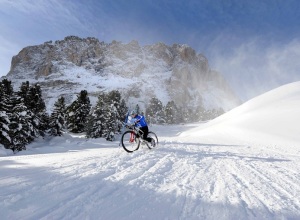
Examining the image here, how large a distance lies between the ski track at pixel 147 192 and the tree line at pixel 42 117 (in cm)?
1112

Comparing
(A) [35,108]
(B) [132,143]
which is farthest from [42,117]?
(B) [132,143]

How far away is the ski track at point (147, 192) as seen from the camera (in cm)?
398

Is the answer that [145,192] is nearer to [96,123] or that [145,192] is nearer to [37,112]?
[96,123]

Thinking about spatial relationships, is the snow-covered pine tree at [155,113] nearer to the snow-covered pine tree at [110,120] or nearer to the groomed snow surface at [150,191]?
the snow-covered pine tree at [110,120]

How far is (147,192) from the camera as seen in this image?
16.5 feet

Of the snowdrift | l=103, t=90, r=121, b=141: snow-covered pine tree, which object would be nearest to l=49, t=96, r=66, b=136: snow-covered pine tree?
l=103, t=90, r=121, b=141: snow-covered pine tree

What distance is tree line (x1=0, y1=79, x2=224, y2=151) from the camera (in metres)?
30.5

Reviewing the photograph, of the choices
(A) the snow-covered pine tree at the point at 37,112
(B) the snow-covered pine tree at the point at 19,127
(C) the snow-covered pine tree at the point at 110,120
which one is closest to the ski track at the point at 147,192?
(B) the snow-covered pine tree at the point at 19,127

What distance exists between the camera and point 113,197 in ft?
15.3

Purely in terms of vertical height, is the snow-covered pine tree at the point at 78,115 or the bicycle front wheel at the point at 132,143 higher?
the snow-covered pine tree at the point at 78,115

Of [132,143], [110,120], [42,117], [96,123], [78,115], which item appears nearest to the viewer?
[132,143]

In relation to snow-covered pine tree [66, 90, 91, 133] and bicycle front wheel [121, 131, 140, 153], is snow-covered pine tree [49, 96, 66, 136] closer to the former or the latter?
snow-covered pine tree [66, 90, 91, 133]

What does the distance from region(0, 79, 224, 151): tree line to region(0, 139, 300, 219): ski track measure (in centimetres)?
1112

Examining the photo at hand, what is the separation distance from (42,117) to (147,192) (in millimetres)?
45575
